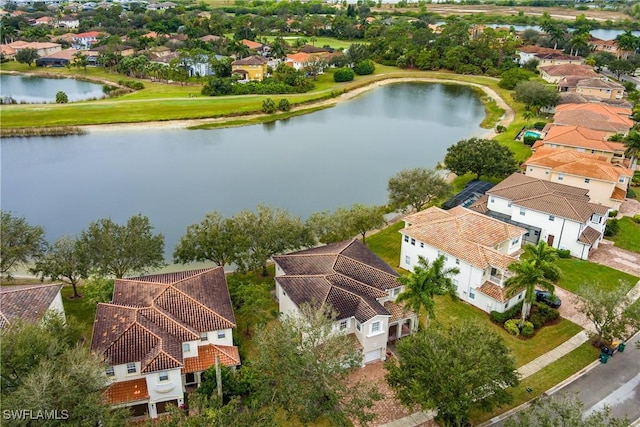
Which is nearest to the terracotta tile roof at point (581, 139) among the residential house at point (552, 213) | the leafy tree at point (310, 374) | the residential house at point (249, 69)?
the residential house at point (552, 213)

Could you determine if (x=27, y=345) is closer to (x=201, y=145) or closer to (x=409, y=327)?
(x=409, y=327)

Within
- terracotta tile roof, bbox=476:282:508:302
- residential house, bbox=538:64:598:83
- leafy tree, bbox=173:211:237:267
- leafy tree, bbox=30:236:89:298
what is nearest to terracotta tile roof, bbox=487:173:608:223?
terracotta tile roof, bbox=476:282:508:302

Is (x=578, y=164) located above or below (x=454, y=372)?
below

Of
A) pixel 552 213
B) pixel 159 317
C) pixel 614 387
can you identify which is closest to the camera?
pixel 614 387

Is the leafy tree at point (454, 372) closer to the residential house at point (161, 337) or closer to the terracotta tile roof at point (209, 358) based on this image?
the terracotta tile roof at point (209, 358)

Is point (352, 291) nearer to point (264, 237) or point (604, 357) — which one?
point (264, 237)

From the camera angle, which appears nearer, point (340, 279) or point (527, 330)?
point (340, 279)

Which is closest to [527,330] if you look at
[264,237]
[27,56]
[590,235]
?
[590,235]

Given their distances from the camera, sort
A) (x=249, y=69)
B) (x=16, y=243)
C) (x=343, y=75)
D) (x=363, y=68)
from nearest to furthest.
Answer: (x=16, y=243)
(x=249, y=69)
(x=343, y=75)
(x=363, y=68)
